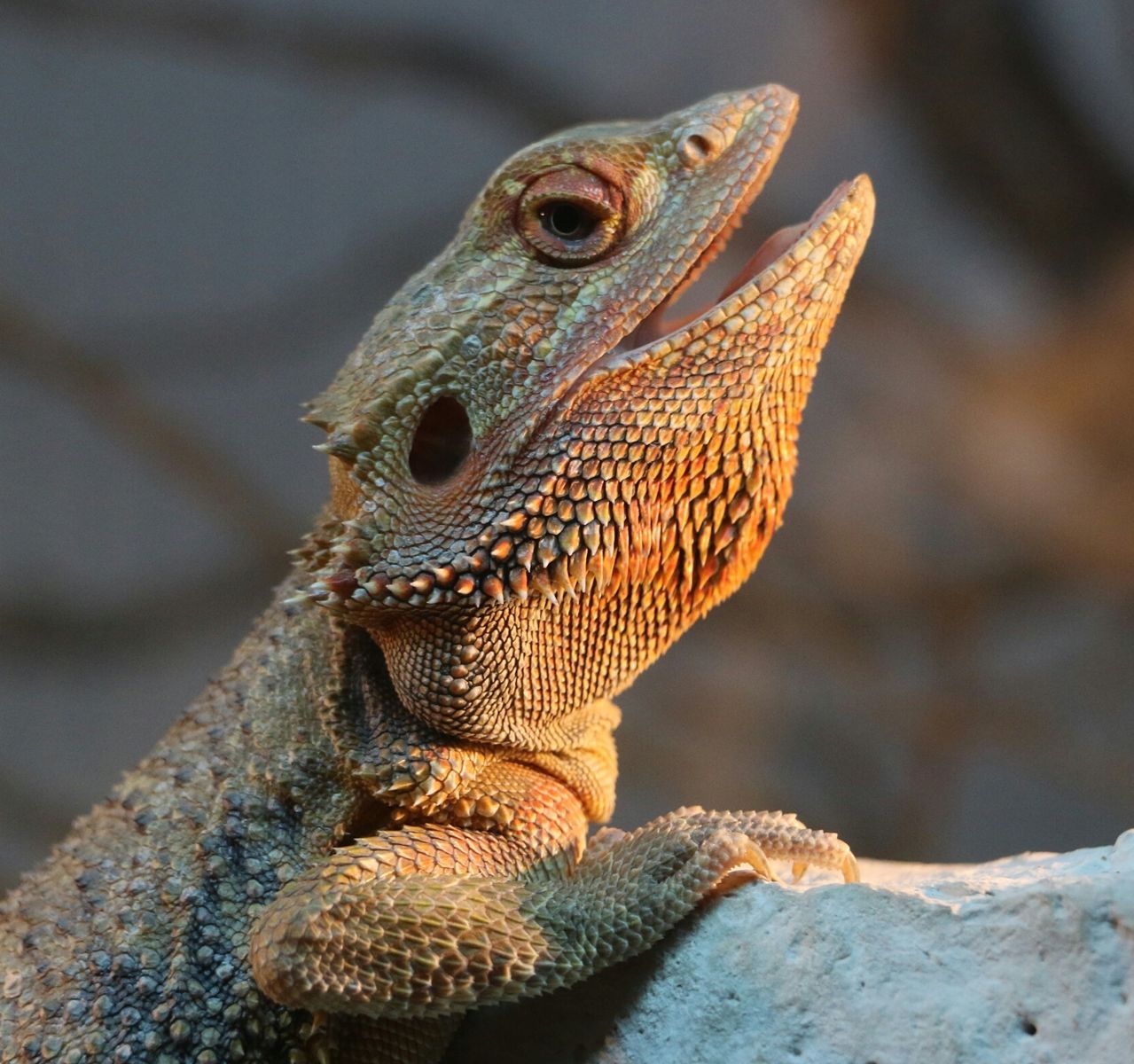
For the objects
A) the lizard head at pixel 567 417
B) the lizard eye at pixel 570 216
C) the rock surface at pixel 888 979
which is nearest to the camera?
the rock surface at pixel 888 979

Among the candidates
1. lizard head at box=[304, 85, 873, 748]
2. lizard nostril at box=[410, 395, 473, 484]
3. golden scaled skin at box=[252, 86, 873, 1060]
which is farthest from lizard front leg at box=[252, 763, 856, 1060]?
lizard nostril at box=[410, 395, 473, 484]

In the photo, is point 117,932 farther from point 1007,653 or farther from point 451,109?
point 1007,653

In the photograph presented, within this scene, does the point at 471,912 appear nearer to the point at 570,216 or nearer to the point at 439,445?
the point at 439,445

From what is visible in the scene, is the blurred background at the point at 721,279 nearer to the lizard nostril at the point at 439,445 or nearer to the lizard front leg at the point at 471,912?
the lizard nostril at the point at 439,445

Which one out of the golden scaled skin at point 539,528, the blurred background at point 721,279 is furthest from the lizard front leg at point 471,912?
the blurred background at point 721,279

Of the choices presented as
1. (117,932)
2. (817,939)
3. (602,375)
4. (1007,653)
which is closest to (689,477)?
(602,375)

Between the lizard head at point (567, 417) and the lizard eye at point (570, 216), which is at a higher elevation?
the lizard eye at point (570, 216)

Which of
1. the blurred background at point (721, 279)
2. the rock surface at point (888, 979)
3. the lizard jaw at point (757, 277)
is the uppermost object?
the blurred background at point (721, 279)
